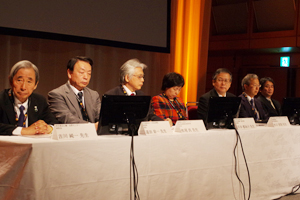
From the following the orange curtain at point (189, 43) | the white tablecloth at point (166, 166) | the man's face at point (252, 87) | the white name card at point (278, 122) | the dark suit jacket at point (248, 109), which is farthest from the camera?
the orange curtain at point (189, 43)

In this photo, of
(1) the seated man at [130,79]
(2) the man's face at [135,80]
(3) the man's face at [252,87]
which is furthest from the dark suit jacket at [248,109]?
(2) the man's face at [135,80]

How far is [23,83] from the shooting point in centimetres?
→ 203

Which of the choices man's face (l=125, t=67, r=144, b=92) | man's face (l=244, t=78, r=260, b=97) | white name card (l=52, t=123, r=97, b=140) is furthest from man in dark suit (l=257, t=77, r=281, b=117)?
white name card (l=52, t=123, r=97, b=140)

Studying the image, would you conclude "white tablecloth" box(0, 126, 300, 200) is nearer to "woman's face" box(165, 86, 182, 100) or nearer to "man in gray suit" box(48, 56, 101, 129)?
"man in gray suit" box(48, 56, 101, 129)

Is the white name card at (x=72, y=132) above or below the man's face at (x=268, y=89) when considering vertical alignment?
below

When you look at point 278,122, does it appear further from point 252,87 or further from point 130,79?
point 130,79

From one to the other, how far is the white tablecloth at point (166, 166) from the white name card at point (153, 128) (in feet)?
0.21

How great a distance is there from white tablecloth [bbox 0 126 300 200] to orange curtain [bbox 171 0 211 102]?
124 inches

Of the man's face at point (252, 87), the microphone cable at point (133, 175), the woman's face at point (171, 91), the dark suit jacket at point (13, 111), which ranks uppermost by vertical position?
the man's face at point (252, 87)

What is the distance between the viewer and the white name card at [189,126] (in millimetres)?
2072

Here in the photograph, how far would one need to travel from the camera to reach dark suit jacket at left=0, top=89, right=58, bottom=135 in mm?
1830

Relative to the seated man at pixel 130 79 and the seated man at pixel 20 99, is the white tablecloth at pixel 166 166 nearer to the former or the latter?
the seated man at pixel 20 99

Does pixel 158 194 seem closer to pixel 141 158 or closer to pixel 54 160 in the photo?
pixel 141 158

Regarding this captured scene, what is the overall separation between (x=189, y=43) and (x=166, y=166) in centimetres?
409
